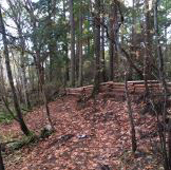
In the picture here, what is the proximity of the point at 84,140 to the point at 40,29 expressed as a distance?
14.4ft

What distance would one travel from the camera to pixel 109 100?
9.93 metres

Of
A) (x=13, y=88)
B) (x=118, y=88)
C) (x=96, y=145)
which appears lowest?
(x=96, y=145)

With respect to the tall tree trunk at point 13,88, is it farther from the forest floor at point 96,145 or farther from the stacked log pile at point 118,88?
the stacked log pile at point 118,88

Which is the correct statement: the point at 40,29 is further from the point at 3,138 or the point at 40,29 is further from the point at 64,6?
the point at 64,6

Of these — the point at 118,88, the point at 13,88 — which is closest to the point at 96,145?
the point at 13,88

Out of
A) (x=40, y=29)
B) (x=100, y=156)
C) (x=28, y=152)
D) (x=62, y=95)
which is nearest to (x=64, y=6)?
(x=62, y=95)

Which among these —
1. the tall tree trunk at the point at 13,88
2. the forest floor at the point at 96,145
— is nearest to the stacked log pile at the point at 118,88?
the forest floor at the point at 96,145

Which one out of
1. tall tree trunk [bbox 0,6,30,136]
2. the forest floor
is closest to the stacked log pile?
the forest floor

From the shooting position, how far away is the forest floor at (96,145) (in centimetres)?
532

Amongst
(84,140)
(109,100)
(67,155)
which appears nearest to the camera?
(67,155)

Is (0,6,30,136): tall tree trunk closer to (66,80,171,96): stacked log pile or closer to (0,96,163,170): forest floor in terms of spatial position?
(0,96,163,170): forest floor

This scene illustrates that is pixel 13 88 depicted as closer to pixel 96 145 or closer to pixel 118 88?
pixel 96 145

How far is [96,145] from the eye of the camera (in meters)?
6.51

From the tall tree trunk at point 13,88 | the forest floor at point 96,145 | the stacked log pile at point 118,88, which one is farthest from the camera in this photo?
the stacked log pile at point 118,88
